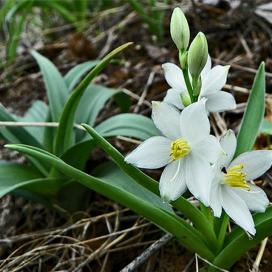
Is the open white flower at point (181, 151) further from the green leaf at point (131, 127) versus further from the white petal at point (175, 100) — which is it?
the green leaf at point (131, 127)

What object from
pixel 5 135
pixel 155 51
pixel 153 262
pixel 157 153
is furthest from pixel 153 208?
pixel 155 51

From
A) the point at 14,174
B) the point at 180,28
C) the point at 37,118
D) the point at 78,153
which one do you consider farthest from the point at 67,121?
the point at 180,28

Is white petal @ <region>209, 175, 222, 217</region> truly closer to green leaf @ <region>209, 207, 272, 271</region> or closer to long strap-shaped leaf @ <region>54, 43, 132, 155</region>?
green leaf @ <region>209, 207, 272, 271</region>

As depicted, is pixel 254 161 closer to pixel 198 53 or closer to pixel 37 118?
pixel 198 53

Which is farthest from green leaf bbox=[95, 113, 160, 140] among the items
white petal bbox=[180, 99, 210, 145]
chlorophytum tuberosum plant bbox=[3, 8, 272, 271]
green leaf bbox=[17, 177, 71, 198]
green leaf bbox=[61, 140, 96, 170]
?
white petal bbox=[180, 99, 210, 145]

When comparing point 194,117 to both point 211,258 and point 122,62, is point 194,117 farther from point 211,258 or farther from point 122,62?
point 122,62

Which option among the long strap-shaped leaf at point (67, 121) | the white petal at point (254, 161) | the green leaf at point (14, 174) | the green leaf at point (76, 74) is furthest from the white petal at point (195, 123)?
the green leaf at point (76, 74)
